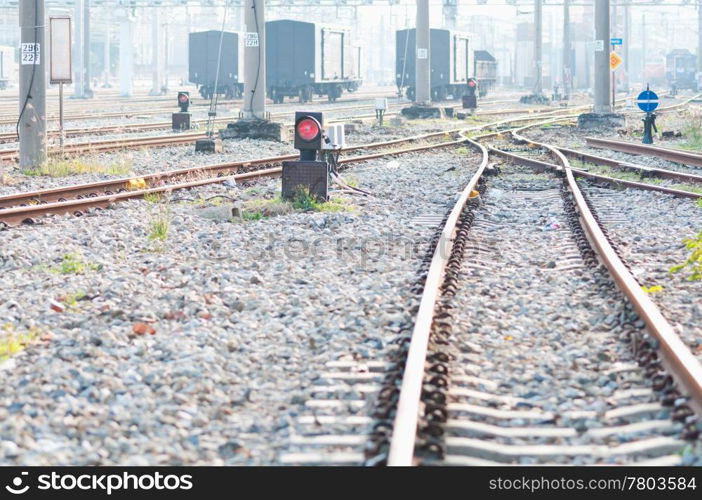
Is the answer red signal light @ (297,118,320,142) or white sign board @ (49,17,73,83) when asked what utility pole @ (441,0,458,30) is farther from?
red signal light @ (297,118,320,142)

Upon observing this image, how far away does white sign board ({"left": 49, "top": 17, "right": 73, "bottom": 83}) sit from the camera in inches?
623

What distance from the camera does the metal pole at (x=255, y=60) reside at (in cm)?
2061

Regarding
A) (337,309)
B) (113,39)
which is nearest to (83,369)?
(337,309)

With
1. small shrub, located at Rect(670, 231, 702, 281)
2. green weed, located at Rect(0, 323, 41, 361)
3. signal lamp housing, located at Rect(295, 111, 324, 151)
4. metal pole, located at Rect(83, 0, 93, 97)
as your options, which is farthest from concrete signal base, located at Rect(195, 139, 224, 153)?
metal pole, located at Rect(83, 0, 93, 97)

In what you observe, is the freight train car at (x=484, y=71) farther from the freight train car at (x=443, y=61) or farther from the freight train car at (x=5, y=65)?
the freight train car at (x=5, y=65)

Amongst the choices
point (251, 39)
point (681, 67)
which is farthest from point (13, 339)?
point (681, 67)

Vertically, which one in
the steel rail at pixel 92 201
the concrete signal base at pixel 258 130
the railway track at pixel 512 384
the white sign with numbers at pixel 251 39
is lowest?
the railway track at pixel 512 384

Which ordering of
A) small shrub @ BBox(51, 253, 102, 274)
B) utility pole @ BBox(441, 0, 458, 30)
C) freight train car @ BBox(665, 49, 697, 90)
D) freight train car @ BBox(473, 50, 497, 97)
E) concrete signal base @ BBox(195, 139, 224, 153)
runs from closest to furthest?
1. small shrub @ BBox(51, 253, 102, 274)
2. concrete signal base @ BBox(195, 139, 224, 153)
3. utility pole @ BBox(441, 0, 458, 30)
4. freight train car @ BBox(473, 50, 497, 97)
5. freight train car @ BBox(665, 49, 697, 90)

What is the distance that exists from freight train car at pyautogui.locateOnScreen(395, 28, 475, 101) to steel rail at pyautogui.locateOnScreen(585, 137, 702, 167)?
27681 mm

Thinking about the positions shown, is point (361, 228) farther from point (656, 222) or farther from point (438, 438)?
point (438, 438)

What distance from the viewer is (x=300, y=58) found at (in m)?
46.8

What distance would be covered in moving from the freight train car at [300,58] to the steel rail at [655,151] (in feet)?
86.1

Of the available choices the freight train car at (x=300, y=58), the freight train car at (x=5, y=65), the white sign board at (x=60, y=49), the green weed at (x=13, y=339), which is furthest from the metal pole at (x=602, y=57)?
the freight train car at (x=5, y=65)

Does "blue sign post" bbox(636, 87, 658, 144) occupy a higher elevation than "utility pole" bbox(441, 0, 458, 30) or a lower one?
lower
